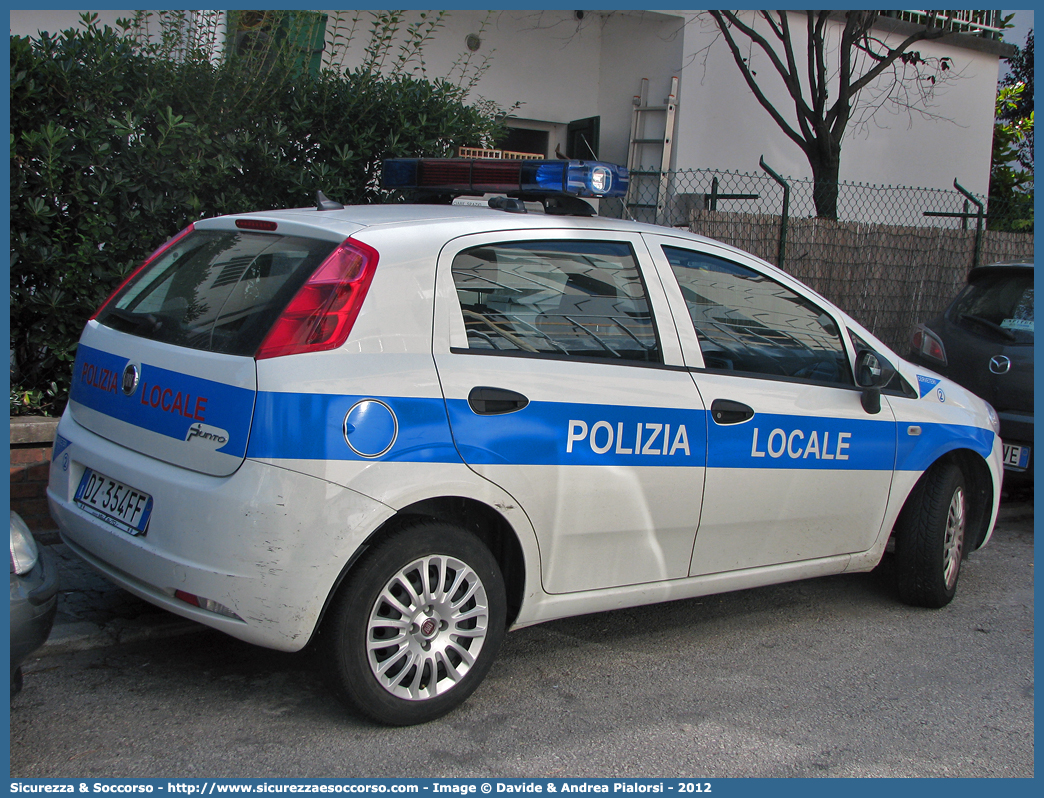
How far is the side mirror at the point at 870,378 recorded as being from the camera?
4207mm

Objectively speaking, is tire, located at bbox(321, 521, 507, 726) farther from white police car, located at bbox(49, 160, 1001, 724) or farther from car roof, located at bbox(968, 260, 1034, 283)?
car roof, located at bbox(968, 260, 1034, 283)

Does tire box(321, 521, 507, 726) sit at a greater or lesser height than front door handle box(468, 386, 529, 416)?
lesser

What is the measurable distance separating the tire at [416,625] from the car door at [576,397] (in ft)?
0.82

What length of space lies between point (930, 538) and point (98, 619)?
3576 mm

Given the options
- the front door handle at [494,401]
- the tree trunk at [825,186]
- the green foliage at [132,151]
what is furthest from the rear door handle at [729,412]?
the tree trunk at [825,186]

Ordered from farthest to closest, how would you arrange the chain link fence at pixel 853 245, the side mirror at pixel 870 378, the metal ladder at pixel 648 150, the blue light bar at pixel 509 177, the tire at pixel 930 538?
the metal ladder at pixel 648 150 < the chain link fence at pixel 853 245 < the tire at pixel 930 538 < the side mirror at pixel 870 378 < the blue light bar at pixel 509 177

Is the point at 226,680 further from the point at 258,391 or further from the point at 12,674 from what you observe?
the point at 258,391

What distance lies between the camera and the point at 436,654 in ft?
10.7

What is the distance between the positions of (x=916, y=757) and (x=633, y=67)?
410 inches

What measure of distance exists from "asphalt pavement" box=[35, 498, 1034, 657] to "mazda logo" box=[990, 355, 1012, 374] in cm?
515

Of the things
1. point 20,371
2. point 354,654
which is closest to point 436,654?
point 354,654

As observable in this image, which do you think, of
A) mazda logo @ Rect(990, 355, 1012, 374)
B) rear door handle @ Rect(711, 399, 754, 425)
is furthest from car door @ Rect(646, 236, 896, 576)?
mazda logo @ Rect(990, 355, 1012, 374)

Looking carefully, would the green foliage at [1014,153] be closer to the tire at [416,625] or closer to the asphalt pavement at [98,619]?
the tire at [416,625]

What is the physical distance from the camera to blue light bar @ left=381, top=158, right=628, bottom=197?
379cm
